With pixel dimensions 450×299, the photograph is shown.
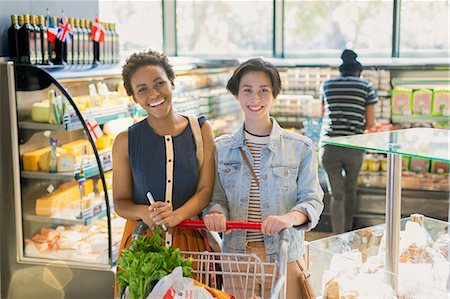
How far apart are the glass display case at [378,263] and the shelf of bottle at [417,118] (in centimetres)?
342

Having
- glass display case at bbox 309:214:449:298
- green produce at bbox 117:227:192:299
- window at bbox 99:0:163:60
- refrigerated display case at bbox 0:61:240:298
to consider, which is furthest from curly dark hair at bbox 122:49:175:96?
window at bbox 99:0:163:60

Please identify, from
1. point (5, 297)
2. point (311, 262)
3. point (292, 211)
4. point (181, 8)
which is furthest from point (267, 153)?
point (181, 8)

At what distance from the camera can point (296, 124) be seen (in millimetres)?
7039

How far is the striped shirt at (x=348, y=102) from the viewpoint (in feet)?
19.4

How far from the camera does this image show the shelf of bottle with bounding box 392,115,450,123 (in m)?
6.41

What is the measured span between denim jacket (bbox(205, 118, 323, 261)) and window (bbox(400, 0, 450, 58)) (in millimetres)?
4808

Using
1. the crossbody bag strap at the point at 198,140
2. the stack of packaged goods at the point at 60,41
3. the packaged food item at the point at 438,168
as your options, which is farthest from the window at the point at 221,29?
the crossbody bag strap at the point at 198,140

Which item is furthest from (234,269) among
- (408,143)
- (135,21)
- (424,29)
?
(424,29)

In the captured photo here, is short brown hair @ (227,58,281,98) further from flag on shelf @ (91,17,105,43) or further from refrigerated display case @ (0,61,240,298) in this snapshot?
flag on shelf @ (91,17,105,43)

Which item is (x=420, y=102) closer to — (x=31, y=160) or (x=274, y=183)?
(x=31, y=160)

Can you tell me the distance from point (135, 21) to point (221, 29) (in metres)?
1.16

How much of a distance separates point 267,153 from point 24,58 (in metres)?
2.03

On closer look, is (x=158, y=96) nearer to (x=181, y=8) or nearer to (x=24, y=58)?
(x=24, y=58)

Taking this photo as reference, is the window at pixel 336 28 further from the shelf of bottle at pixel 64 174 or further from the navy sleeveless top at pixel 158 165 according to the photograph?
the navy sleeveless top at pixel 158 165
